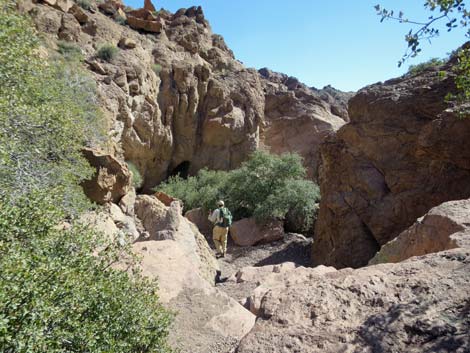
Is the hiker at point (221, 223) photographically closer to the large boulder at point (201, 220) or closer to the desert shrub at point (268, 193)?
the desert shrub at point (268, 193)

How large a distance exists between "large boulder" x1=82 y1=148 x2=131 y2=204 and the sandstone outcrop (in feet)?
58.1

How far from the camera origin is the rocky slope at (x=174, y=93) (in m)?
18.2

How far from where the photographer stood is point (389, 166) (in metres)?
9.52

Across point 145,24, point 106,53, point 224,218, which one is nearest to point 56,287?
point 224,218

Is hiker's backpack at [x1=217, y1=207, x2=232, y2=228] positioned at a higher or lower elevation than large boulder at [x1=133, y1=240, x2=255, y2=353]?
higher

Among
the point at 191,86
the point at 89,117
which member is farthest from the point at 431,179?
the point at 191,86

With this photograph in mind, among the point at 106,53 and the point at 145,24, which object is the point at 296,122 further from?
the point at 106,53

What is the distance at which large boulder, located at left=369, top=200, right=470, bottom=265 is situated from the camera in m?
4.10

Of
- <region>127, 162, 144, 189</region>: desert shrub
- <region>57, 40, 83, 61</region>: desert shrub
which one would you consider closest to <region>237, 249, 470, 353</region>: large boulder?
<region>57, 40, 83, 61</region>: desert shrub

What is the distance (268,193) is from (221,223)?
5.03 meters

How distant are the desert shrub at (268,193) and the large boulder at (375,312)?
1063 centimetres

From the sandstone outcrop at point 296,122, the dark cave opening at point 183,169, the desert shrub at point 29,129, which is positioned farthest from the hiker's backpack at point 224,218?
the sandstone outcrop at point 296,122

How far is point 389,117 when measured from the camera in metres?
9.66

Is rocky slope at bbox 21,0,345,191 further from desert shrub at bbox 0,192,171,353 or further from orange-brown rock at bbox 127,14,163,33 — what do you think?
desert shrub at bbox 0,192,171,353
